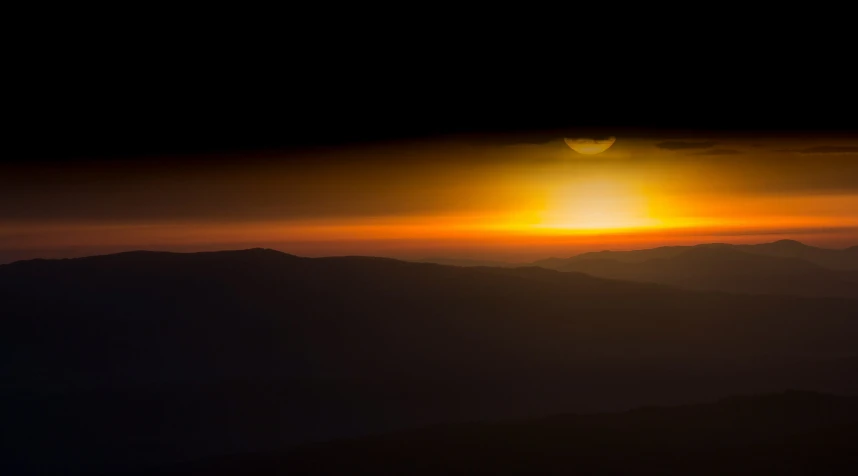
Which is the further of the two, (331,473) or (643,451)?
(643,451)

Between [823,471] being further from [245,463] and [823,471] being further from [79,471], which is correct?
[79,471]

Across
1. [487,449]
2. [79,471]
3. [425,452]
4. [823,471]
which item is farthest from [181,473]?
[823,471]

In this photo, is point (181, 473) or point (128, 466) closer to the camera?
point (181, 473)

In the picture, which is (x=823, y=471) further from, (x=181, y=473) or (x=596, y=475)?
(x=181, y=473)

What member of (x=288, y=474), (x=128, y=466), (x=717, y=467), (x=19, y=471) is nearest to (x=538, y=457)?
(x=717, y=467)

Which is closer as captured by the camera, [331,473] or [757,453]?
[331,473]

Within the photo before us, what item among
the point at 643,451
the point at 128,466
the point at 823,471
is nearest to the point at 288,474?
the point at 128,466

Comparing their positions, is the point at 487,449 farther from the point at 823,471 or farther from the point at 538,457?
the point at 823,471
